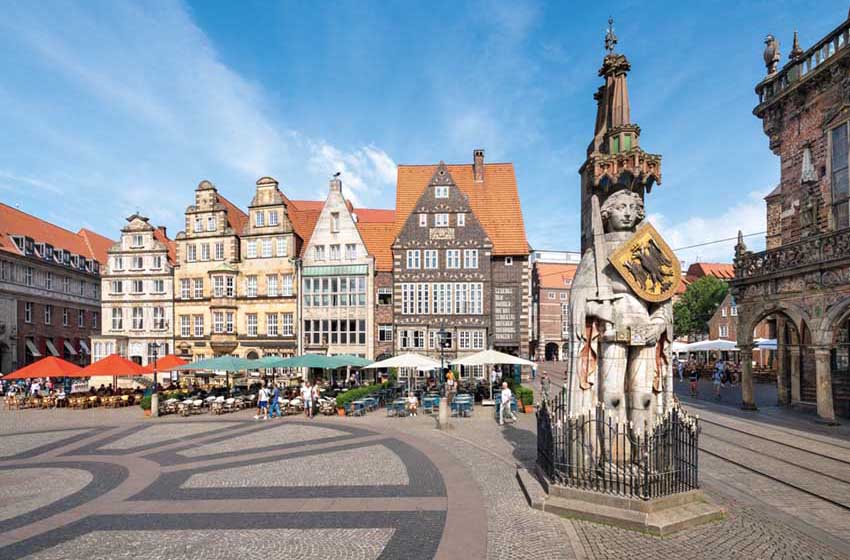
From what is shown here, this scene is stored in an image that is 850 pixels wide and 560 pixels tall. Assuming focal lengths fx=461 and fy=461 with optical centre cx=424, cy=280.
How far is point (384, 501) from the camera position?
884 cm

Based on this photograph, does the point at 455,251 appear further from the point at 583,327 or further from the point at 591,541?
the point at 591,541

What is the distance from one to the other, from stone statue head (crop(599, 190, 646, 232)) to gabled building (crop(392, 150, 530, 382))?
72.1 ft

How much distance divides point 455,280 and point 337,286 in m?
8.14

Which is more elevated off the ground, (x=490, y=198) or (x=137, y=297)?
(x=490, y=198)

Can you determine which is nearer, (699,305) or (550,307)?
(699,305)

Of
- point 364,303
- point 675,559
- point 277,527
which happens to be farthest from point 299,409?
point 675,559

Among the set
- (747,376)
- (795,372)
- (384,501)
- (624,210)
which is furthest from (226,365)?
(795,372)

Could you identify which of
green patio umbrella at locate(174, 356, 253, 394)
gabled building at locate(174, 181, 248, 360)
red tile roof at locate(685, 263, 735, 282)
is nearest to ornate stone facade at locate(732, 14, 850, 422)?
green patio umbrella at locate(174, 356, 253, 394)

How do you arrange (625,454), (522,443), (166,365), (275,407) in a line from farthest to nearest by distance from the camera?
1. (166,365)
2. (275,407)
3. (522,443)
4. (625,454)

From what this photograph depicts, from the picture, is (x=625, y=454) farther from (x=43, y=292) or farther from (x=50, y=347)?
(x=43, y=292)

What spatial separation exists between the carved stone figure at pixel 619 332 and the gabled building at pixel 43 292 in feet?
152

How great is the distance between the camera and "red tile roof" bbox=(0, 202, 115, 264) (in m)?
39.5

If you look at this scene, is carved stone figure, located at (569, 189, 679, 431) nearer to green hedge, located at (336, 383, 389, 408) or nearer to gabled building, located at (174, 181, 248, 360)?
green hedge, located at (336, 383, 389, 408)

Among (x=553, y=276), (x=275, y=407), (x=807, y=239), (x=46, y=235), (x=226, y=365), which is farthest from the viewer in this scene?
(x=553, y=276)
